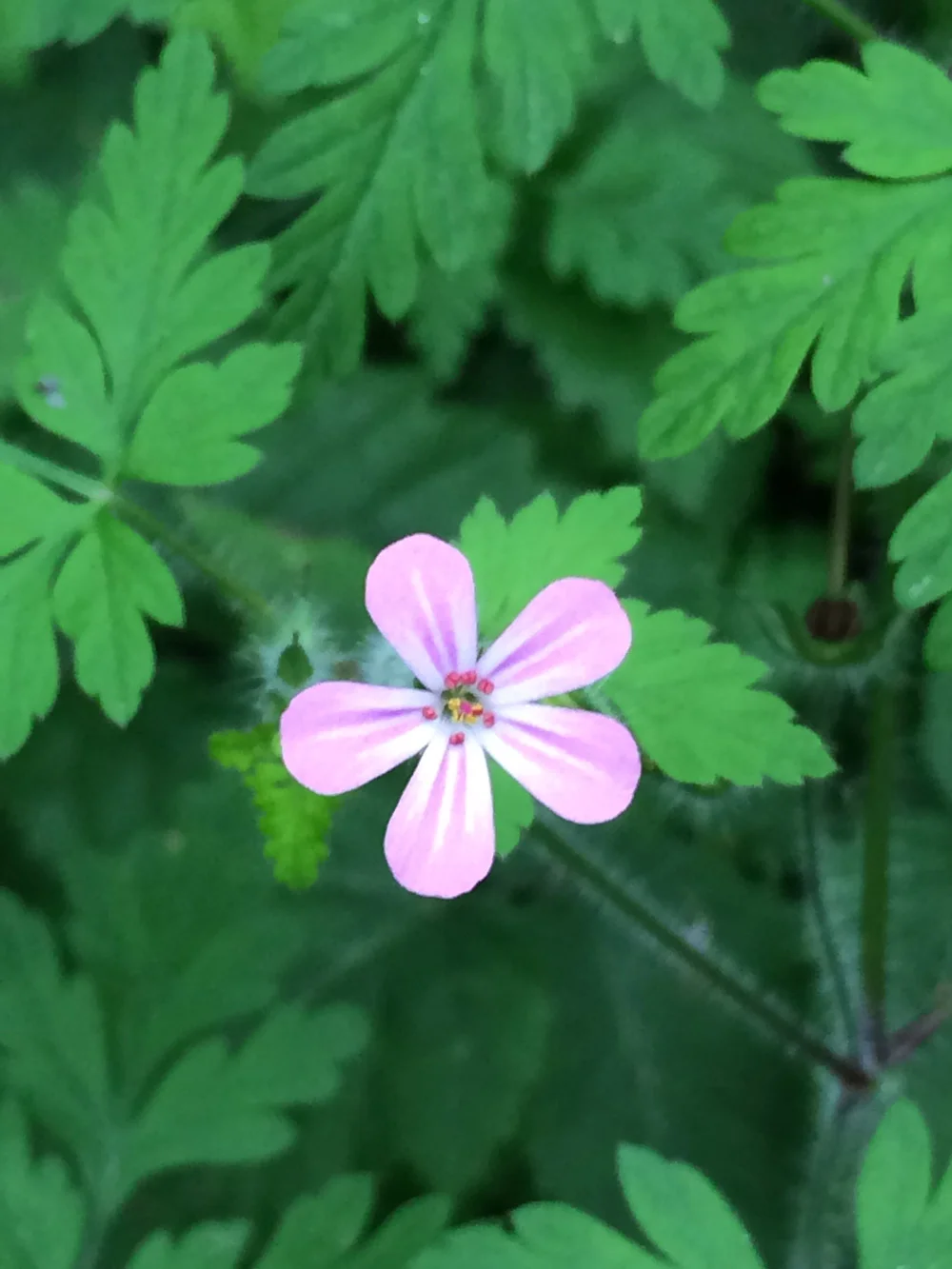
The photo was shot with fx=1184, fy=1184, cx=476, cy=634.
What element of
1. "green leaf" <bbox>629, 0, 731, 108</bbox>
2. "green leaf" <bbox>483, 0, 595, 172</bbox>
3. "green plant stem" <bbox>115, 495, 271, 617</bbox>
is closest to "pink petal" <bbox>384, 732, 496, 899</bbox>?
"green plant stem" <bbox>115, 495, 271, 617</bbox>

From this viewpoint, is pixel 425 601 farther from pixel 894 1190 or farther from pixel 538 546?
pixel 894 1190

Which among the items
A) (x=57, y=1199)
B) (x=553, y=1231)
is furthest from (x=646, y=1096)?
(x=57, y=1199)

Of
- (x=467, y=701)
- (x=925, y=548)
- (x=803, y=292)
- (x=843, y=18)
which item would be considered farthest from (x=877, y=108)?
(x=467, y=701)

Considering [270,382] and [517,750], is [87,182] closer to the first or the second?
[270,382]

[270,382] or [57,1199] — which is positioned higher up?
[270,382]

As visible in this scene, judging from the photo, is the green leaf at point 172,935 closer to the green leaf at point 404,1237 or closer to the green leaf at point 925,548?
the green leaf at point 404,1237
